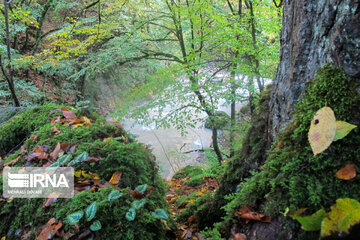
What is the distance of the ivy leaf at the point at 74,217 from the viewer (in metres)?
1.30

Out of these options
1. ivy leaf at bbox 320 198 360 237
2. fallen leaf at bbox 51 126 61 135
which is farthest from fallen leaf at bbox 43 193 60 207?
ivy leaf at bbox 320 198 360 237

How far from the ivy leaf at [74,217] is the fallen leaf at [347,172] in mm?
1366

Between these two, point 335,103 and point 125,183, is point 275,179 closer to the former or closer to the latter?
point 335,103

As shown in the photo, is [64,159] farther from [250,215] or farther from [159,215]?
[250,215]

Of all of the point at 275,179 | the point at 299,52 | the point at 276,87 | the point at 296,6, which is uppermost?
the point at 296,6

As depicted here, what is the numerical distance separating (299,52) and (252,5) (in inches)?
164

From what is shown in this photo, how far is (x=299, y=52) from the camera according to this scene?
55.3 inches

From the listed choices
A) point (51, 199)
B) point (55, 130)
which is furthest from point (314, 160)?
point (55, 130)

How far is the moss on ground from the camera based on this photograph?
134cm

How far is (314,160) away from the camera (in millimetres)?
1053

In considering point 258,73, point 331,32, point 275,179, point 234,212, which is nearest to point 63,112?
point 234,212

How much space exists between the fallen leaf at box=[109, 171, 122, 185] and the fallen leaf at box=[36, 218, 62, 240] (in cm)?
45

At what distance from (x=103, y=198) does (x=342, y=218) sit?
127cm

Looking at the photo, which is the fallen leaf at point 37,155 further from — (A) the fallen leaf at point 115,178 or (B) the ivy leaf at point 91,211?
(B) the ivy leaf at point 91,211
